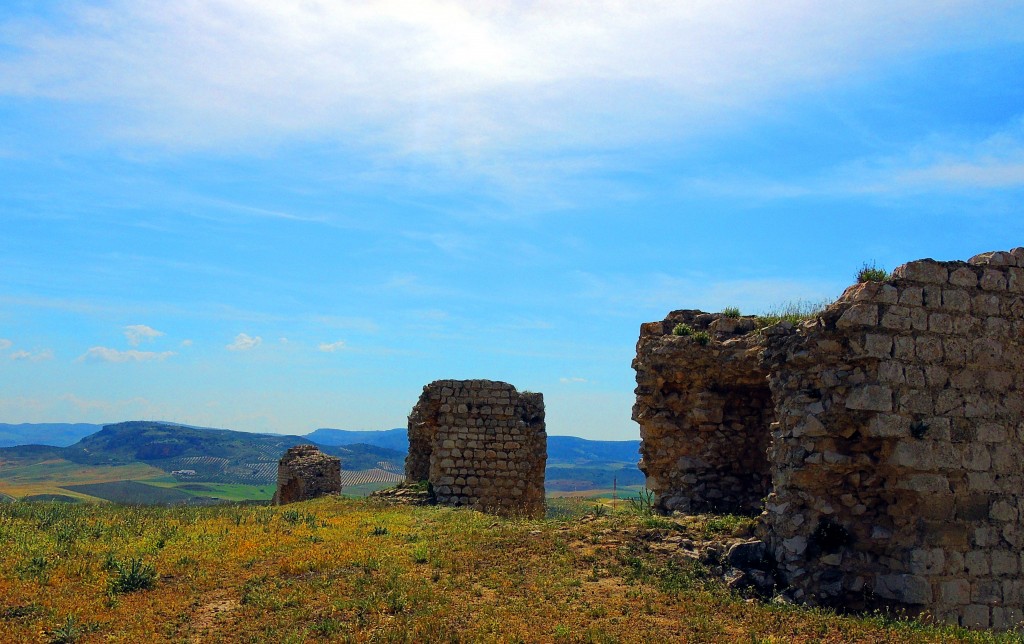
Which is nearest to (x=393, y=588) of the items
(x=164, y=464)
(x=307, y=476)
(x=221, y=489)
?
(x=307, y=476)

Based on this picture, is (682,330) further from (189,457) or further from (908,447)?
(189,457)

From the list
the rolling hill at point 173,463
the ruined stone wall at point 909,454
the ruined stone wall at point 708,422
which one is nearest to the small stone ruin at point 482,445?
the ruined stone wall at point 708,422

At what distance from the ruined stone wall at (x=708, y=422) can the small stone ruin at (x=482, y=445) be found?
6.21 meters

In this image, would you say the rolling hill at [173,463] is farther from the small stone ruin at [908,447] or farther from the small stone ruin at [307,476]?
the small stone ruin at [908,447]

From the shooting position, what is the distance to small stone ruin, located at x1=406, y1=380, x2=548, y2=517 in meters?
19.1

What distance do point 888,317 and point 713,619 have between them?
4.26 meters

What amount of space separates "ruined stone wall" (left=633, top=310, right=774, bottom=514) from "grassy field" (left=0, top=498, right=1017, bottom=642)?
3.81 ft

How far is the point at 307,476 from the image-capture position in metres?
25.1

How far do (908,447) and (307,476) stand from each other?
19.5 m

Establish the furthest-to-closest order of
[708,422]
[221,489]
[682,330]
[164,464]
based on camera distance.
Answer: [164,464]
[221,489]
[682,330]
[708,422]

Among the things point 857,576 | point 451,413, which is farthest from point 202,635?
point 451,413

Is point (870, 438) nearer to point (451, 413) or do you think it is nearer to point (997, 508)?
point (997, 508)

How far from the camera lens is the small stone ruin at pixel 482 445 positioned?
1908 centimetres

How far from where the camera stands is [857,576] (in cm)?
945
